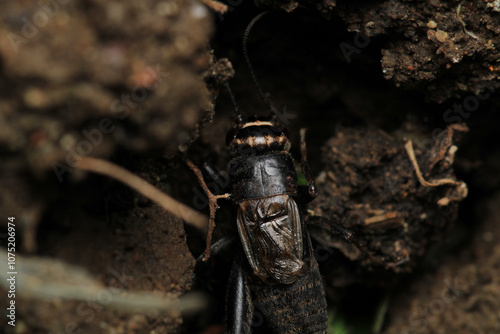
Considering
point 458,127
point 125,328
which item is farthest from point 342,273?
point 125,328

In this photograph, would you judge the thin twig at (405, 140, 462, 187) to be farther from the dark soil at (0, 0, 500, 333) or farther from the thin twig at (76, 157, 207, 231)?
the thin twig at (76, 157, 207, 231)

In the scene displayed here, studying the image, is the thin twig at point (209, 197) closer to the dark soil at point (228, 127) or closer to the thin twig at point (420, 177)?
the dark soil at point (228, 127)

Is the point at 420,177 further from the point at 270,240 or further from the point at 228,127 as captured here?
the point at 228,127

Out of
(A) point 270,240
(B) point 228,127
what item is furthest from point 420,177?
(B) point 228,127

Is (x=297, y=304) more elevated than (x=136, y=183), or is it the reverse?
(x=136, y=183)

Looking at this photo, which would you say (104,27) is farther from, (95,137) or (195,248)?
(195,248)

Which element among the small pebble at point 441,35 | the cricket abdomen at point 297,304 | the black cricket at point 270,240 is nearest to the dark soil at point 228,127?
the small pebble at point 441,35
